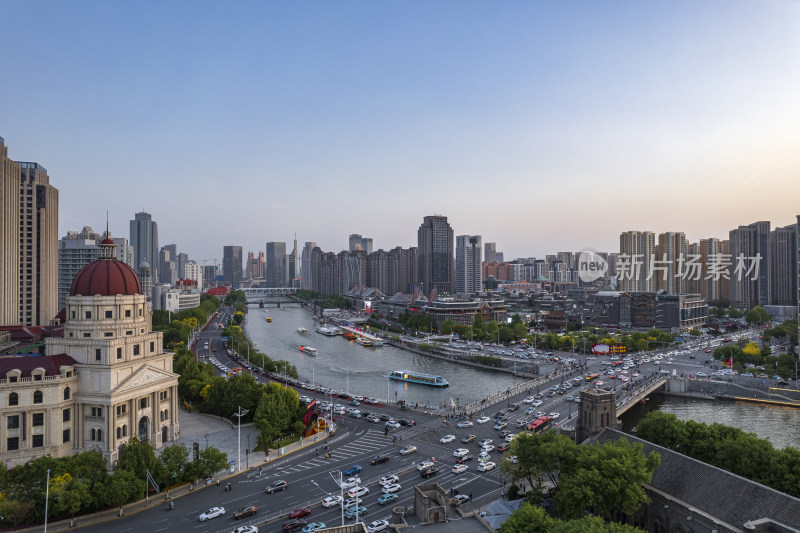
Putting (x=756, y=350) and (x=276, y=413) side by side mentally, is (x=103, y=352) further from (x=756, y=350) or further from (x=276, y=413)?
(x=756, y=350)

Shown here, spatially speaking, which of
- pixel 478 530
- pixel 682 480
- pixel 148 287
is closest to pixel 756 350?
pixel 682 480

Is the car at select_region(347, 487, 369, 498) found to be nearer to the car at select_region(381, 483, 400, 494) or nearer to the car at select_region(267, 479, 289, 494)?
the car at select_region(381, 483, 400, 494)

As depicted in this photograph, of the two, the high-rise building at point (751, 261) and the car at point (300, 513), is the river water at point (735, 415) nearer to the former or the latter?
the car at point (300, 513)

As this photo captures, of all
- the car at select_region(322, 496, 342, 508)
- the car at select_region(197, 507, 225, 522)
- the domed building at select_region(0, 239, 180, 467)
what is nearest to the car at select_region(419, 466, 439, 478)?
the car at select_region(322, 496, 342, 508)

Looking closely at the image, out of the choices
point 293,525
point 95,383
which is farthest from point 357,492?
point 95,383

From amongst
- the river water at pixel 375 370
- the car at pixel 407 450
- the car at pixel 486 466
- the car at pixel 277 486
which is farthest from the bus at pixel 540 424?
the car at pixel 277 486

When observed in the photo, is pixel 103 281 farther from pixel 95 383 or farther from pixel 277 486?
pixel 277 486

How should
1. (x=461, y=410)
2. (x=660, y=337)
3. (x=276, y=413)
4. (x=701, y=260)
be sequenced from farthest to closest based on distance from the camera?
(x=701, y=260)
(x=660, y=337)
(x=461, y=410)
(x=276, y=413)
